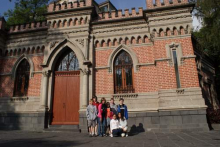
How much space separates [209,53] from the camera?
15.5 m

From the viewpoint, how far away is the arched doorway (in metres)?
10.7

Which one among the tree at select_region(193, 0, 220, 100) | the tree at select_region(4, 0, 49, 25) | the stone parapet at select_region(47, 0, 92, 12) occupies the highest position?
the tree at select_region(4, 0, 49, 25)

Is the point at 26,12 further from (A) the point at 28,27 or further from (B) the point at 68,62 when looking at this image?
(B) the point at 68,62

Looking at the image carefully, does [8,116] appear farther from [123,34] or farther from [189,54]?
[189,54]

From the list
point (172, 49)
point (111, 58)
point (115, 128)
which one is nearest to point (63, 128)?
point (115, 128)

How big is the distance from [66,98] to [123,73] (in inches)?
163

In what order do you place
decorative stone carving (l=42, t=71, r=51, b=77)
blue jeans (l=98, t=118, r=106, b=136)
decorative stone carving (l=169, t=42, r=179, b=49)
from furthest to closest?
decorative stone carving (l=42, t=71, r=51, b=77) < decorative stone carving (l=169, t=42, r=179, b=49) < blue jeans (l=98, t=118, r=106, b=136)

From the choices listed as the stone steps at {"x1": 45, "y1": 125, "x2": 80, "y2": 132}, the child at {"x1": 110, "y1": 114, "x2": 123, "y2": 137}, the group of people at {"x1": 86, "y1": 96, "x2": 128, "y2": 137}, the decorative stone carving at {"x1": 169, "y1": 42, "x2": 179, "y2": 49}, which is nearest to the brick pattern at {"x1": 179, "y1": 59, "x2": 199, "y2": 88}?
the decorative stone carving at {"x1": 169, "y1": 42, "x2": 179, "y2": 49}

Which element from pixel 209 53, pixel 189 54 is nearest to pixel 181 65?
pixel 189 54

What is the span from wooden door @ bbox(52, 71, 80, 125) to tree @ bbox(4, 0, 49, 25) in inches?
440

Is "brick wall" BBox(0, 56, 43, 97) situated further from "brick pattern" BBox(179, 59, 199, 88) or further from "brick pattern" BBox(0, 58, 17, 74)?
"brick pattern" BBox(179, 59, 199, 88)

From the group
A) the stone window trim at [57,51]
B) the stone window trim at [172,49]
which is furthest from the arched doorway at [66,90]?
the stone window trim at [172,49]

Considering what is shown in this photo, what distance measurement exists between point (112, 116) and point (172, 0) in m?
8.22

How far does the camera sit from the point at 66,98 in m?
11.0
